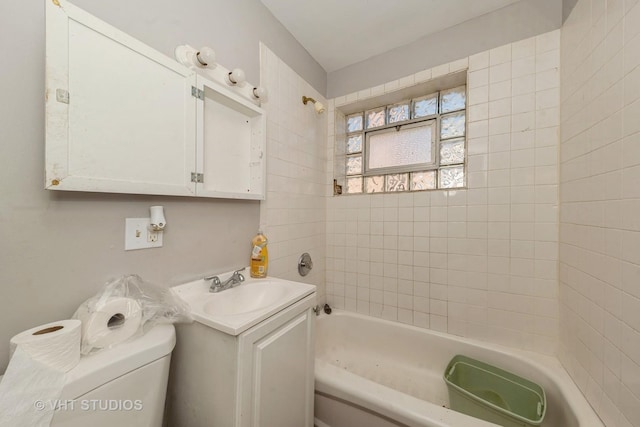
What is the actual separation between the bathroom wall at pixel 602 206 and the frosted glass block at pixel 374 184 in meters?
1.06

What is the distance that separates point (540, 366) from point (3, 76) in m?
2.42

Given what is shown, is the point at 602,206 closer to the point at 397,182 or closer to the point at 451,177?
the point at 451,177

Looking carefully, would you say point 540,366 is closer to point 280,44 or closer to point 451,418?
A: point 451,418

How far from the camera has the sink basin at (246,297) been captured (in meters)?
1.01

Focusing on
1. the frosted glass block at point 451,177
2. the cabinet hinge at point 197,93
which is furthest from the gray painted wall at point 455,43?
the cabinet hinge at point 197,93

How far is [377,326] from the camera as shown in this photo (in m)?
1.77

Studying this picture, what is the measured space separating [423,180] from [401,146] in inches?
13.4

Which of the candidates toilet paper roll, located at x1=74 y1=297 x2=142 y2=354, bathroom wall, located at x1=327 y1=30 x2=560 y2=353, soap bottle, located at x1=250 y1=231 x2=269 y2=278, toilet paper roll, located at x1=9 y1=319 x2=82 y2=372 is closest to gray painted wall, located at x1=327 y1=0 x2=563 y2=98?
bathroom wall, located at x1=327 y1=30 x2=560 y2=353

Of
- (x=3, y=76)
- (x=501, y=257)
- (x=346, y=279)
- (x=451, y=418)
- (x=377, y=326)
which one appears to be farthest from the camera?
→ (x=346, y=279)

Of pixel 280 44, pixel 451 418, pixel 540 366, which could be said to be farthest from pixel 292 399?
pixel 280 44

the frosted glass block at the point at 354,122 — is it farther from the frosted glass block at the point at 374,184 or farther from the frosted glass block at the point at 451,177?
the frosted glass block at the point at 451,177

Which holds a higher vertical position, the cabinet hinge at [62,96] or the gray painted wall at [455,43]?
the gray painted wall at [455,43]

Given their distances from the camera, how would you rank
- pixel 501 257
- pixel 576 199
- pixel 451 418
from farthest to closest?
pixel 501 257 → pixel 576 199 → pixel 451 418

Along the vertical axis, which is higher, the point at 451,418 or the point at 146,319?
the point at 146,319
